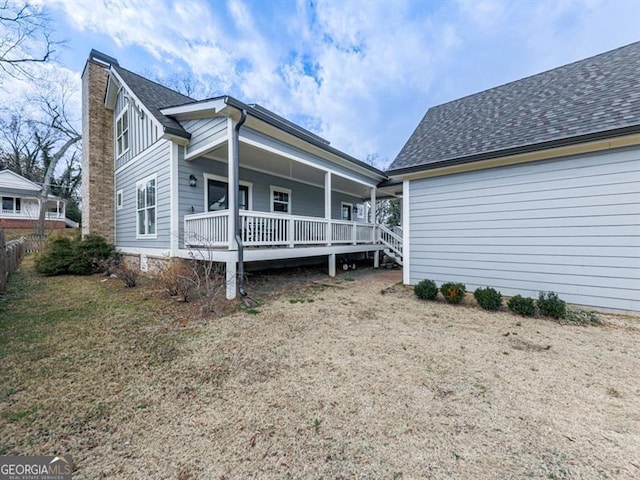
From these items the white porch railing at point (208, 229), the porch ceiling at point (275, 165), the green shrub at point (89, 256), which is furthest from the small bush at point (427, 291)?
the green shrub at point (89, 256)

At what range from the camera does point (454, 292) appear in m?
5.49

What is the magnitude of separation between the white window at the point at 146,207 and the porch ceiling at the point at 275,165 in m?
2.12

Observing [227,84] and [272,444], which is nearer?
[272,444]

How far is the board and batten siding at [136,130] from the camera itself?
26.3ft

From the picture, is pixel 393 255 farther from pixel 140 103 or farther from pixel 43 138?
pixel 43 138

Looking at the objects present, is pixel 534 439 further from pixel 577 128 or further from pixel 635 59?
pixel 635 59

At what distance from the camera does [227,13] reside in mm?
10297

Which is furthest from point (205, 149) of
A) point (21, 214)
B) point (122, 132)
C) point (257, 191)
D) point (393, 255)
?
point (21, 214)

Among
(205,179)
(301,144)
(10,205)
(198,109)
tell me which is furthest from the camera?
(10,205)

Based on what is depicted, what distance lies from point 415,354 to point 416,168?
16.2ft

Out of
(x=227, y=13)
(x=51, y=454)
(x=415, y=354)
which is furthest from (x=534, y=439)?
(x=227, y=13)

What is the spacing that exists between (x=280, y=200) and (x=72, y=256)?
7.08 metres

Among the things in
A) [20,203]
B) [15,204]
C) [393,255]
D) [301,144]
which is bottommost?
[393,255]

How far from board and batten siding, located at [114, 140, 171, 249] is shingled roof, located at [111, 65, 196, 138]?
0.56 m
